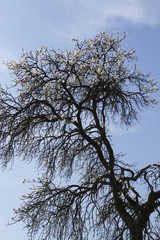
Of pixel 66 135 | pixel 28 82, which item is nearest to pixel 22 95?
pixel 28 82

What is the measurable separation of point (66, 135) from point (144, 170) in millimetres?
2395

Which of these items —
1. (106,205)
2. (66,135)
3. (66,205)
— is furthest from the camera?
(66,135)

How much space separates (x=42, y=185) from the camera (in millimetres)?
9695

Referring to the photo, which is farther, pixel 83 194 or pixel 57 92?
pixel 57 92

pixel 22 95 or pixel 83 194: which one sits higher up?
pixel 22 95

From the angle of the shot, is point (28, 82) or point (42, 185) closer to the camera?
point (42, 185)

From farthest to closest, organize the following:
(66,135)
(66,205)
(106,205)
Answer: (66,135) → (66,205) → (106,205)

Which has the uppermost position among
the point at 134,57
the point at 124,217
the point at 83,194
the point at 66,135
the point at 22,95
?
the point at 134,57

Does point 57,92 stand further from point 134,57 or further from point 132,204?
point 132,204

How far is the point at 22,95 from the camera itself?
1016 cm

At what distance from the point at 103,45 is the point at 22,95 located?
310cm

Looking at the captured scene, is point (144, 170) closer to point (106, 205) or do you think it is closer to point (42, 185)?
point (106, 205)

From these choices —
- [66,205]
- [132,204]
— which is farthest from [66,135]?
[132,204]

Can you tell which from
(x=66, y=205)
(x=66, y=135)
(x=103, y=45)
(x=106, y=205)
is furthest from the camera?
(x=103, y=45)
